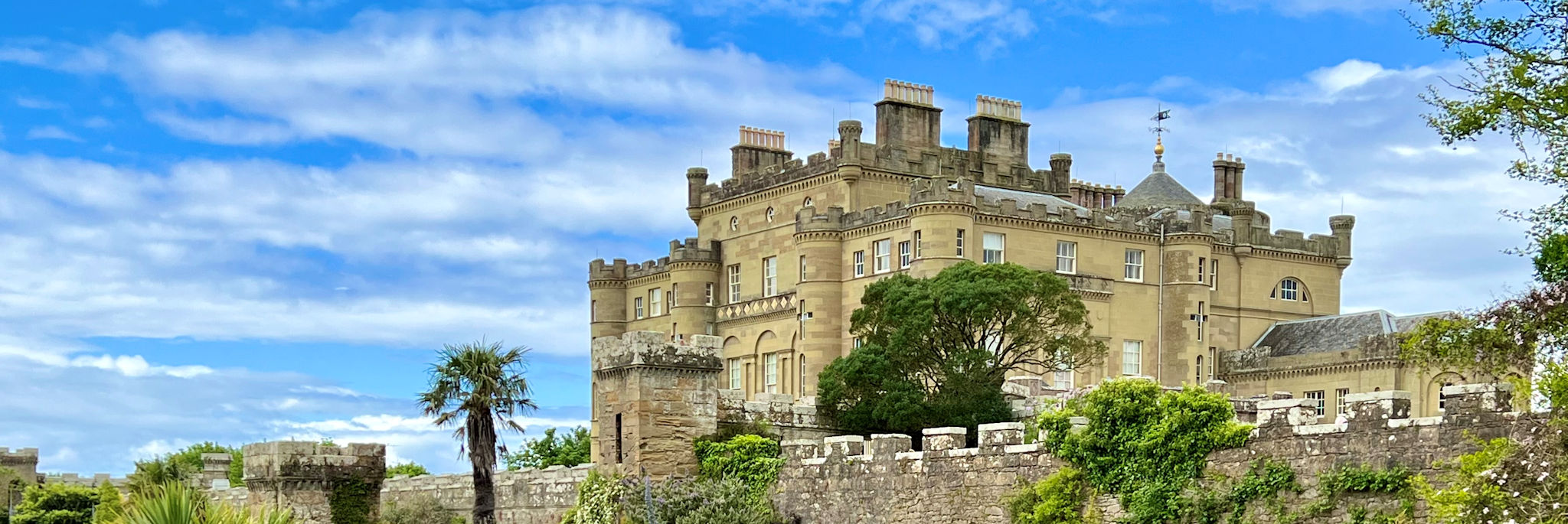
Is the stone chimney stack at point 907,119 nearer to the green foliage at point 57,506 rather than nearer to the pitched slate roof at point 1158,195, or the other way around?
the pitched slate roof at point 1158,195

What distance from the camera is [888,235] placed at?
69250 millimetres

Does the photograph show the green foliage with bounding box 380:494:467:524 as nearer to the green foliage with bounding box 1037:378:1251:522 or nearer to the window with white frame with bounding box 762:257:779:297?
the green foliage with bounding box 1037:378:1251:522

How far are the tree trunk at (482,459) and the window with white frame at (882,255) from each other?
25592mm

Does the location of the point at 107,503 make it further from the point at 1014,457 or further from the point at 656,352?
the point at 1014,457

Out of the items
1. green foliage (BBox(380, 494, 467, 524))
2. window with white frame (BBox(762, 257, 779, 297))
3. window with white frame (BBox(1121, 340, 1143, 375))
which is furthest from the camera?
window with white frame (BBox(762, 257, 779, 297))

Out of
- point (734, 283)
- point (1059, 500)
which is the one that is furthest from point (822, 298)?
point (1059, 500)

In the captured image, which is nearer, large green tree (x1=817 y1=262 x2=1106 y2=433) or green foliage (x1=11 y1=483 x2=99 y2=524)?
large green tree (x1=817 y1=262 x2=1106 y2=433)

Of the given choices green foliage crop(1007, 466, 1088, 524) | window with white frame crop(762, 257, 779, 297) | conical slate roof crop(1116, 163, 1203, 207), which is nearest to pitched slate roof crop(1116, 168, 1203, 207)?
conical slate roof crop(1116, 163, 1203, 207)

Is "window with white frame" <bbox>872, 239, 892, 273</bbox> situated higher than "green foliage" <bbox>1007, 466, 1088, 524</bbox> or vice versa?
"window with white frame" <bbox>872, 239, 892, 273</bbox>

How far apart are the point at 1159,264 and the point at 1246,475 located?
40815 millimetres

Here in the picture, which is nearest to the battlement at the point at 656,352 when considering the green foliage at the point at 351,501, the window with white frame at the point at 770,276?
the green foliage at the point at 351,501

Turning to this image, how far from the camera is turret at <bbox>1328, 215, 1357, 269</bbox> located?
2982 inches

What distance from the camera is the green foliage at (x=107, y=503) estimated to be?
59.2 meters

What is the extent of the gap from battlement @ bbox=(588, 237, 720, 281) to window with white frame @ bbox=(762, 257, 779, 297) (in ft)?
10.5
